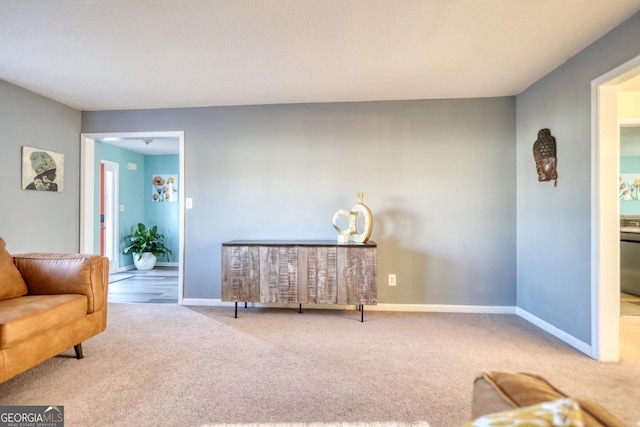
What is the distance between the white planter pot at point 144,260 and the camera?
5488mm

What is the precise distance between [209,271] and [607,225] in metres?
3.53

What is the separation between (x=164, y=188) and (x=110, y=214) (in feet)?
3.38

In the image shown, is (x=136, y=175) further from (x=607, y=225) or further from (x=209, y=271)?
(x=607, y=225)

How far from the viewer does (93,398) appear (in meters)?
1.66

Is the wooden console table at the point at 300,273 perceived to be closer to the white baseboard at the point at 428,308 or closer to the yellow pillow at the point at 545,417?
the white baseboard at the point at 428,308

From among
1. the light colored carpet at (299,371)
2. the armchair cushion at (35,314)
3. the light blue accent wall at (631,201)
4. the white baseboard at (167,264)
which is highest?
the light blue accent wall at (631,201)

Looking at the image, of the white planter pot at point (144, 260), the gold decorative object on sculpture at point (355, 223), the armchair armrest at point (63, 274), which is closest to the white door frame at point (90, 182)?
the armchair armrest at point (63, 274)

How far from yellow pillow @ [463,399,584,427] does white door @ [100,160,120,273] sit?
5.98 metres

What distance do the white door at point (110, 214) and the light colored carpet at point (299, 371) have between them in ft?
9.31

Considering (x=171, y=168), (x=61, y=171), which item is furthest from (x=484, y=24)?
(x=171, y=168)

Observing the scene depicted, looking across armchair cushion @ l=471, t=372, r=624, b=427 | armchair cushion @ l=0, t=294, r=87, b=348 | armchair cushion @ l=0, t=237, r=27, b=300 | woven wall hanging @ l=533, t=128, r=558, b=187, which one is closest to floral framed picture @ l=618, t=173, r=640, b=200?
woven wall hanging @ l=533, t=128, r=558, b=187

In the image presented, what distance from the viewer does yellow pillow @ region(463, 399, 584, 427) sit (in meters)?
0.42

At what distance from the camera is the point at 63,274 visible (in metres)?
2.06

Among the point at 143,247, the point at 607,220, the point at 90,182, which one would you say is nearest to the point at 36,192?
the point at 90,182
